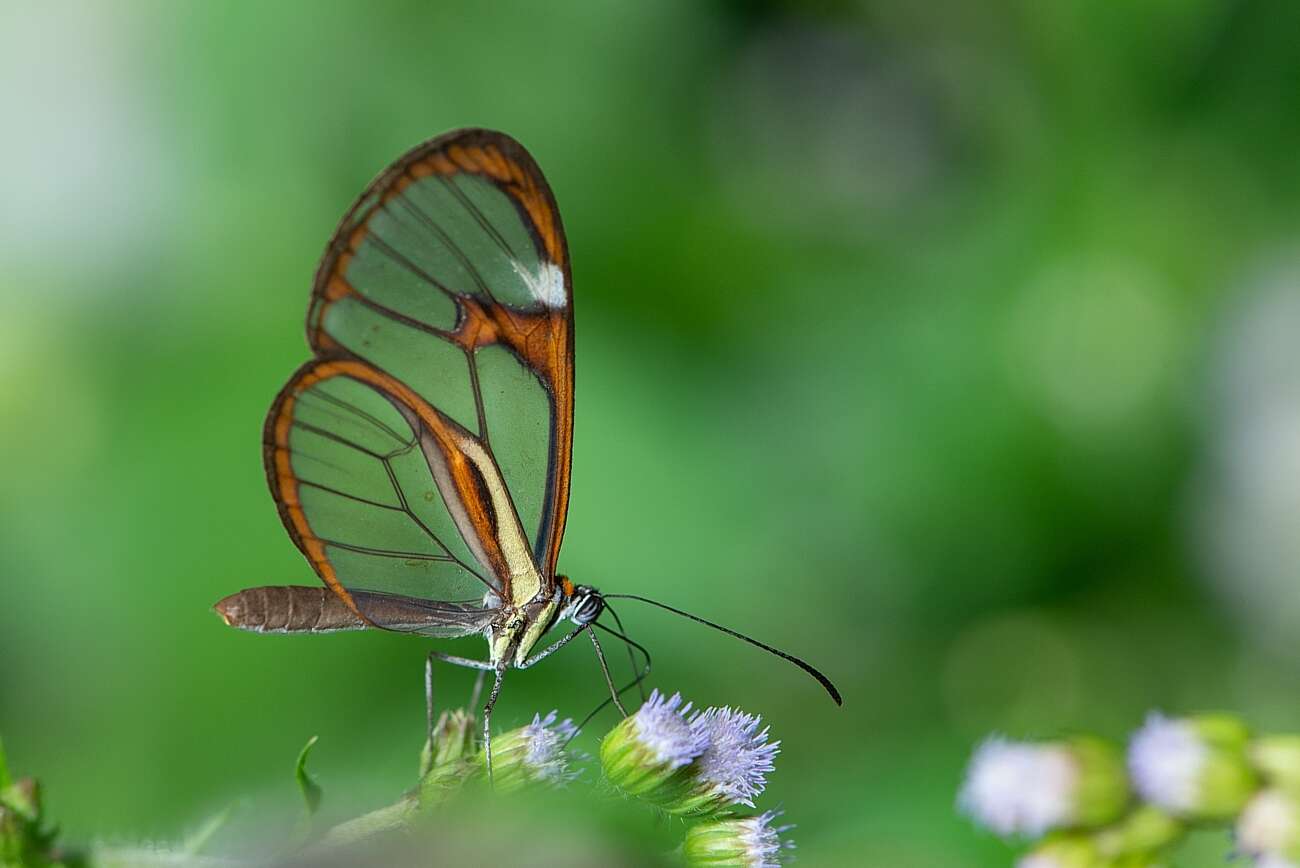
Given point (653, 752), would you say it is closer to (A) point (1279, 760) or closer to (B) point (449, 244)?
(A) point (1279, 760)

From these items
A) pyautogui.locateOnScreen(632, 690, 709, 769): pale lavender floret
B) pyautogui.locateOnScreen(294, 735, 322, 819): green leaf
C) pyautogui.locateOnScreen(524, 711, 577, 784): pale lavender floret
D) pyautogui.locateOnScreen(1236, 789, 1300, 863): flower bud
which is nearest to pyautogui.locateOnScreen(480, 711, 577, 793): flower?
pyautogui.locateOnScreen(524, 711, 577, 784): pale lavender floret

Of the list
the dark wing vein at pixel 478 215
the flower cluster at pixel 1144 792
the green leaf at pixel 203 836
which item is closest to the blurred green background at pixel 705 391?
the flower cluster at pixel 1144 792

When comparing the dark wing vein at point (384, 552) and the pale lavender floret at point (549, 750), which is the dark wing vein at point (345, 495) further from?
the pale lavender floret at point (549, 750)

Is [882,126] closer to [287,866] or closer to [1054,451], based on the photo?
[1054,451]

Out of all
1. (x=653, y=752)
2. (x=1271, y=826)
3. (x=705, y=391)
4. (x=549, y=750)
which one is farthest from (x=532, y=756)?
(x=705, y=391)

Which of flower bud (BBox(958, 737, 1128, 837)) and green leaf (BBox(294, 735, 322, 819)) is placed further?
flower bud (BBox(958, 737, 1128, 837))

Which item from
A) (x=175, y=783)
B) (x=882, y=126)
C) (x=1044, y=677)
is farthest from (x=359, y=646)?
(x=882, y=126)

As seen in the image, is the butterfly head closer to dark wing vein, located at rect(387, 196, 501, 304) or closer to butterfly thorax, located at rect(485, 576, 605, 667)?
butterfly thorax, located at rect(485, 576, 605, 667)
